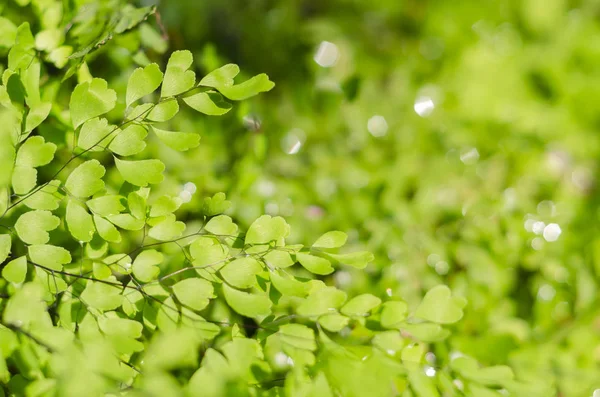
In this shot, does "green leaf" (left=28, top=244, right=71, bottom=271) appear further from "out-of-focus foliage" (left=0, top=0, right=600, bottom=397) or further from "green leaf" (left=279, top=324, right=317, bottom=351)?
"green leaf" (left=279, top=324, right=317, bottom=351)

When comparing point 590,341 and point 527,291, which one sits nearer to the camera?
point 590,341

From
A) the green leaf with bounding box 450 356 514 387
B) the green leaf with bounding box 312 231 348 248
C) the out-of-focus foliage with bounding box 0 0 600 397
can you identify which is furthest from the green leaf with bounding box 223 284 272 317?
the green leaf with bounding box 450 356 514 387

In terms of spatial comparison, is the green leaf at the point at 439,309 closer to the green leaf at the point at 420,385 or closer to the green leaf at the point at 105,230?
the green leaf at the point at 420,385

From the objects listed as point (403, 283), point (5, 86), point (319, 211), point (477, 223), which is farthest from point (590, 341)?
point (5, 86)

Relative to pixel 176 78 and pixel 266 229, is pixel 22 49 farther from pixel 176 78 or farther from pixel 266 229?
pixel 266 229

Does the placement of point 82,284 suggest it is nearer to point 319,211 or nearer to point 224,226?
point 224,226
